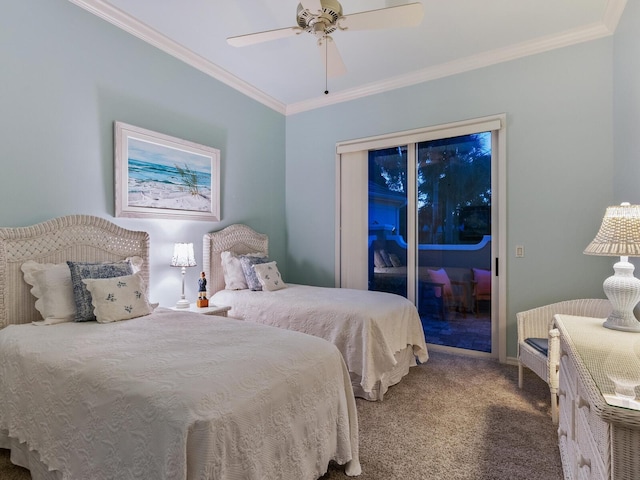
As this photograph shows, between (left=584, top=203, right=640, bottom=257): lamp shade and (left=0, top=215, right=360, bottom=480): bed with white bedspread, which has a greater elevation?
(left=584, top=203, right=640, bottom=257): lamp shade

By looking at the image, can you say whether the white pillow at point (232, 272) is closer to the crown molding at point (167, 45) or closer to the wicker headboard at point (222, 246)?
the wicker headboard at point (222, 246)

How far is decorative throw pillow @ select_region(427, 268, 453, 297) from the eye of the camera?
12.5 feet

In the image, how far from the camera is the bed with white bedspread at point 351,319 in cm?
264

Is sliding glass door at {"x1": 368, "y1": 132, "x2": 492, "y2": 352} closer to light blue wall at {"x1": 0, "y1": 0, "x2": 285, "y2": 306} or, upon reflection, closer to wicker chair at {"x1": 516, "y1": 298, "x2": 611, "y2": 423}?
wicker chair at {"x1": 516, "y1": 298, "x2": 611, "y2": 423}

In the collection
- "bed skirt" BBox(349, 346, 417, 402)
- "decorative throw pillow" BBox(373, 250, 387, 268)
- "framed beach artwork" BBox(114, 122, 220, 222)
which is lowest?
"bed skirt" BBox(349, 346, 417, 402)

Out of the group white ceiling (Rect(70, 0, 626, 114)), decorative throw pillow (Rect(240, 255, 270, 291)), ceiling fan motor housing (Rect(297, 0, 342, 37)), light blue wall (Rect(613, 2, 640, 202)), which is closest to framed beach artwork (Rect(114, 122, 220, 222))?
decorative throw pillow (Rect(240, 255, 270, 291))

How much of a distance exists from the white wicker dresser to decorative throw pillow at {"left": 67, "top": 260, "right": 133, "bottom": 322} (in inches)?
105

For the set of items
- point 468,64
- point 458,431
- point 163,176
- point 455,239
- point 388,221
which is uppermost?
point 468,64

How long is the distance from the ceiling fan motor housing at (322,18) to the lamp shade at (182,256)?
2095mm

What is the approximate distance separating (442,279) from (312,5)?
117 inches

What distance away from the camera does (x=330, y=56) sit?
255 centimetres

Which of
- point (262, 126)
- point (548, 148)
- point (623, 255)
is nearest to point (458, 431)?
point (623, 255)

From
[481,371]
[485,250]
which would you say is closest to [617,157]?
[485,250]

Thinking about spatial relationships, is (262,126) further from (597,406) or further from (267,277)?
(597,406)
